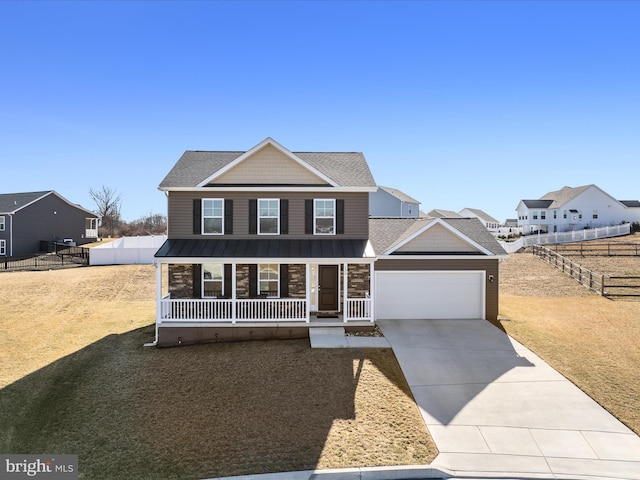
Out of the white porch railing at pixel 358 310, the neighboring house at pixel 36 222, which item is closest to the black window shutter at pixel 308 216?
the white porch railing at pixel 358 310

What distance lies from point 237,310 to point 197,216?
4.44m

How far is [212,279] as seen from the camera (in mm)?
A: 15586

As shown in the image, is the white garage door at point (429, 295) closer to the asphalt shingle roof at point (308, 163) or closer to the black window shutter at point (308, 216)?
the black window shutter at point (308, 216)

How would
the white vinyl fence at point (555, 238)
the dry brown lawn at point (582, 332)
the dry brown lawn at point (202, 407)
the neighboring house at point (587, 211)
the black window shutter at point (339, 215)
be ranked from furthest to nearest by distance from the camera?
the neighboring house at point (587, 211)
the white vinyl fence at point (555, 238)
the black window shutter at point (339, 215)
the dry brown lawn at point (582, 332)
the dry brown lawn at point (202, 407)

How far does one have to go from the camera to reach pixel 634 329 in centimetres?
1467

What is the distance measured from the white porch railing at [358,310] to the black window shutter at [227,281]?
489 cm

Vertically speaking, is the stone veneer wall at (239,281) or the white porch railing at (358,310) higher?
the stone veneer wall at (239,281)

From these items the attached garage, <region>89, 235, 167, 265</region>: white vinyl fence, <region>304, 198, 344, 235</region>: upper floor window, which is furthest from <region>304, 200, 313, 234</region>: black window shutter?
<region>89, 235, 167, 265</region>: white vinyl fence

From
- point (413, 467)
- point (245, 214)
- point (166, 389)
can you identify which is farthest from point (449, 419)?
point (245, 214)

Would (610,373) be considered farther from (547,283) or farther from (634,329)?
(547,283)

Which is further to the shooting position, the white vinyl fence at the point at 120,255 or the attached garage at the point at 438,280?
the white vinyl fence at the point at 120,255

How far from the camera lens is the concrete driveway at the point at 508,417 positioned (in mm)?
7004

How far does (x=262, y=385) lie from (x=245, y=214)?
311 inches

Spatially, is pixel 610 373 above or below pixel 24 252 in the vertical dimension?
below
